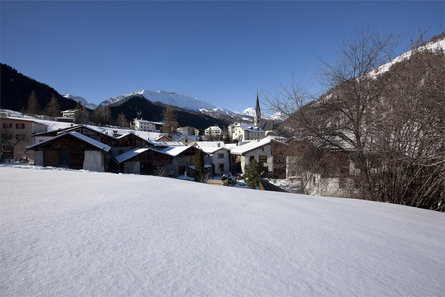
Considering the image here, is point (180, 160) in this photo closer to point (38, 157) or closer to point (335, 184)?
point (38, 157)

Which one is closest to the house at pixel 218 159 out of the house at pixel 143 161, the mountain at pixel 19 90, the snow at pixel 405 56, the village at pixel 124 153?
the village at pixel 124 153

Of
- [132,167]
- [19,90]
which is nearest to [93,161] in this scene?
[132,167]

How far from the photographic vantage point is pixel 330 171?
6727 millimetres

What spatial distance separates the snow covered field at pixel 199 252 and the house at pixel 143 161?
2053 centimetres

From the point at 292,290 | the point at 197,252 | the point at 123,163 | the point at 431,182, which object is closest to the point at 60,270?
the point at 197,252

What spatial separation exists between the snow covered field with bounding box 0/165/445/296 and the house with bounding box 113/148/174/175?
20526 millimetres

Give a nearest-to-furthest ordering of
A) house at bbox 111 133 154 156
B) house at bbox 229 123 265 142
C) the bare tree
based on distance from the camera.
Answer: the bare tree
house at bbox 111 133 154 156
house at bbox 229 123 265 142

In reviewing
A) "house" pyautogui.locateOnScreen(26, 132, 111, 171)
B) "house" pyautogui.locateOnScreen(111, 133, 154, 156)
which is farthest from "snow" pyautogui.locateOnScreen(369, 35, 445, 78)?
"house" pyautogui.locateOnScreen(111, 133, 154, 156)

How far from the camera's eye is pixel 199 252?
5.20 feet

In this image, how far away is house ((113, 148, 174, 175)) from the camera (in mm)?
21922

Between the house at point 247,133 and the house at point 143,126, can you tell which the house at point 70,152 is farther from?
the house at point 143,126

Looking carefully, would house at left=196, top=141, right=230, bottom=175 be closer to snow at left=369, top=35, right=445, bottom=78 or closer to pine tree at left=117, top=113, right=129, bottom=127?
snow at left=369, top=35, right=445, bottom=78

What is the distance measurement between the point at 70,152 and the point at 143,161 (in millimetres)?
7071

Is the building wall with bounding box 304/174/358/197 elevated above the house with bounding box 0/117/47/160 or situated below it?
below
